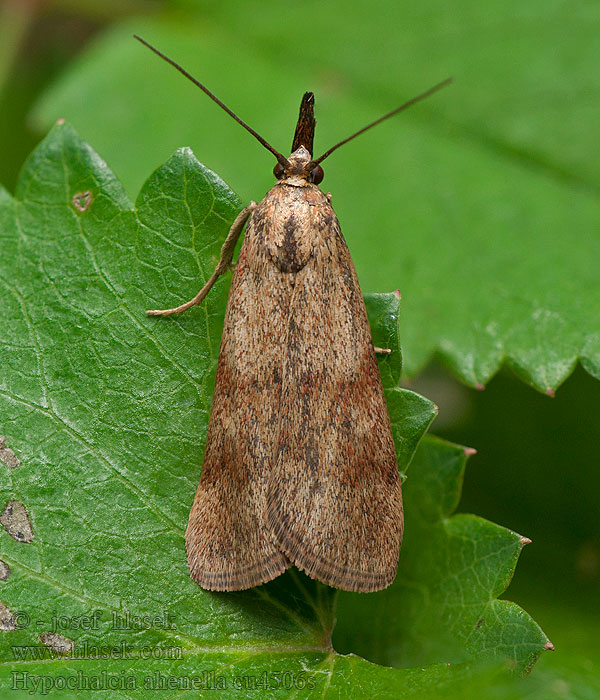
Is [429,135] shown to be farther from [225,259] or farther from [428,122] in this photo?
[225,259]

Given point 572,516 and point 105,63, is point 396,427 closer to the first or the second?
point 572,516

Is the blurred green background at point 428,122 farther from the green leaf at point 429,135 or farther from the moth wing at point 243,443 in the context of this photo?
the moth wing at point 243,443

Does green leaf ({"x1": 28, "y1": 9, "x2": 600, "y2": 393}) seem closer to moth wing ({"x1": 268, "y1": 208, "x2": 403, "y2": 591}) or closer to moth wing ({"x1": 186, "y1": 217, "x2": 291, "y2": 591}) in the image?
moth wing ({"x1": 268, "y1": 208, "x2": 403, "y2": 591})

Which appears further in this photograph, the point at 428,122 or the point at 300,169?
the point at 428,122

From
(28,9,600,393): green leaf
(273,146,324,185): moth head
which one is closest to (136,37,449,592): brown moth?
(273,146,324,185): moth head

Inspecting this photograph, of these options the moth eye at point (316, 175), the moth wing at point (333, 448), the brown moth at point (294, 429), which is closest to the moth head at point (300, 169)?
the moth eye at point (316, 175)

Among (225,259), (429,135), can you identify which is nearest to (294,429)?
(225,259)
